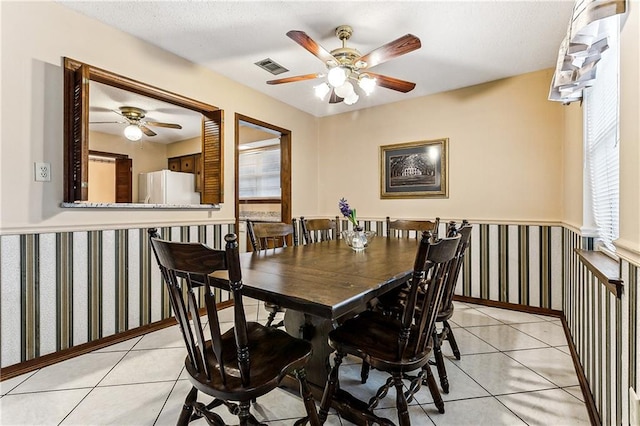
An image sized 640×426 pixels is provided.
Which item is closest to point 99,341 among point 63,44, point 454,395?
point 63,44

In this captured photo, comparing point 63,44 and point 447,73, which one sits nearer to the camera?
point 63,44

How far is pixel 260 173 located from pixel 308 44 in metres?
3.29

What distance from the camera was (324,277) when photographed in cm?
133

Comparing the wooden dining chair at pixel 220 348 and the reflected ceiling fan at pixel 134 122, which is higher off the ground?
the reflected ceiling fan at pixel 134 122

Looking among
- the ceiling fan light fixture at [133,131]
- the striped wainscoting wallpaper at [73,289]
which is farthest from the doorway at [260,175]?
the striped wainscoting wallpaper at [73,289]

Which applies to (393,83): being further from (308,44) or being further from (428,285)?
(428,285)

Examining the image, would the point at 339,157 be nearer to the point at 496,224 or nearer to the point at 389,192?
the point at 389,192

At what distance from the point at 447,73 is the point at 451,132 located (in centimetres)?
A: 71

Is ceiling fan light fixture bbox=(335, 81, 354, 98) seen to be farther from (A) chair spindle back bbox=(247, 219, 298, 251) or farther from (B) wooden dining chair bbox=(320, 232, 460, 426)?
(B) wooden dining chair bbox=(320, 232, 460, 426)

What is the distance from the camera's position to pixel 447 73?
10.0ft

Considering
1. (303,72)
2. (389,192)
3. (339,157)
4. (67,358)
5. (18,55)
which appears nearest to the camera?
(18,55)

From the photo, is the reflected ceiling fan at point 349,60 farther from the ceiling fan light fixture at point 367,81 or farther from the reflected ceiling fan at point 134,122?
the reflected ceiling fan at point 134,122

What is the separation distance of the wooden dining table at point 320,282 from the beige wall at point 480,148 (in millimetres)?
1691

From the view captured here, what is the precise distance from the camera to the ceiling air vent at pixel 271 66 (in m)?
2.84
